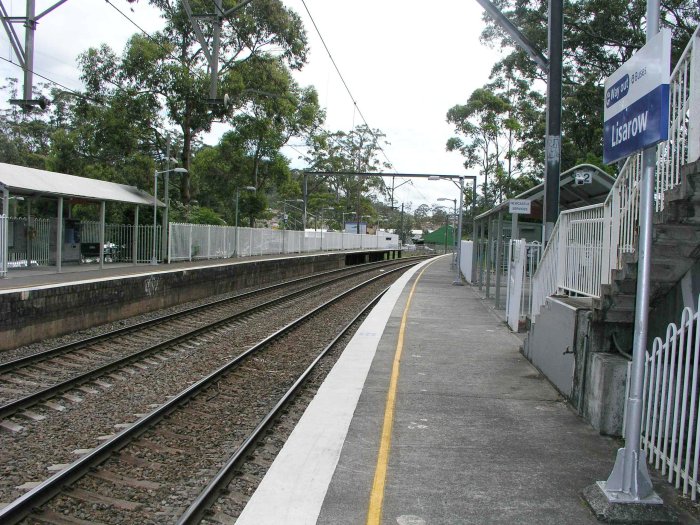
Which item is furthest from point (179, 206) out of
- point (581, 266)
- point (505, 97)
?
point (581, 266)

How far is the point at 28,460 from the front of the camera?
5.62 meters

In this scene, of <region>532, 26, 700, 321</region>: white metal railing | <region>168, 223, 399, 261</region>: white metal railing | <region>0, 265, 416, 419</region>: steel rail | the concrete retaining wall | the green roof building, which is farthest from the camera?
the green roof building

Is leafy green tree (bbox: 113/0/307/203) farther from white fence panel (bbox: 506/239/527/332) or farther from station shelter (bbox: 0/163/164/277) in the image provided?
white fence panel (bbox: 506/239/527/332)

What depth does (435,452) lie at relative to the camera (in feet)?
17.5

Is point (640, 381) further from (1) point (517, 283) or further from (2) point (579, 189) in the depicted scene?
(2) point (579, 189)

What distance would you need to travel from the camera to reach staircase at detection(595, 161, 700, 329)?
487cm

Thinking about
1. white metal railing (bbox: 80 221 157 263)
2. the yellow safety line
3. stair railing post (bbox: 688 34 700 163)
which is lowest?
the yellow safety line

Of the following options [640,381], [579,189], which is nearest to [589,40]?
[579,189]

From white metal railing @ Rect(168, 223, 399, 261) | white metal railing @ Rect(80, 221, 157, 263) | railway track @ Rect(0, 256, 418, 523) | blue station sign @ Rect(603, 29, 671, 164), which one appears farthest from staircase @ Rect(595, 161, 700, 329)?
white metal railing @ Rect(168, 223, 399, 261)

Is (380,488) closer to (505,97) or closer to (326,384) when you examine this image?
(326,384)

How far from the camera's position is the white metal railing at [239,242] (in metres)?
27.1

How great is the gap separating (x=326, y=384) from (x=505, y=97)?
38263 millimetres

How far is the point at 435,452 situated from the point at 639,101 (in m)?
3.11

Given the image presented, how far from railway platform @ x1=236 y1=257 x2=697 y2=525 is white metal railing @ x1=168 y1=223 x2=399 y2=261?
751 inches
